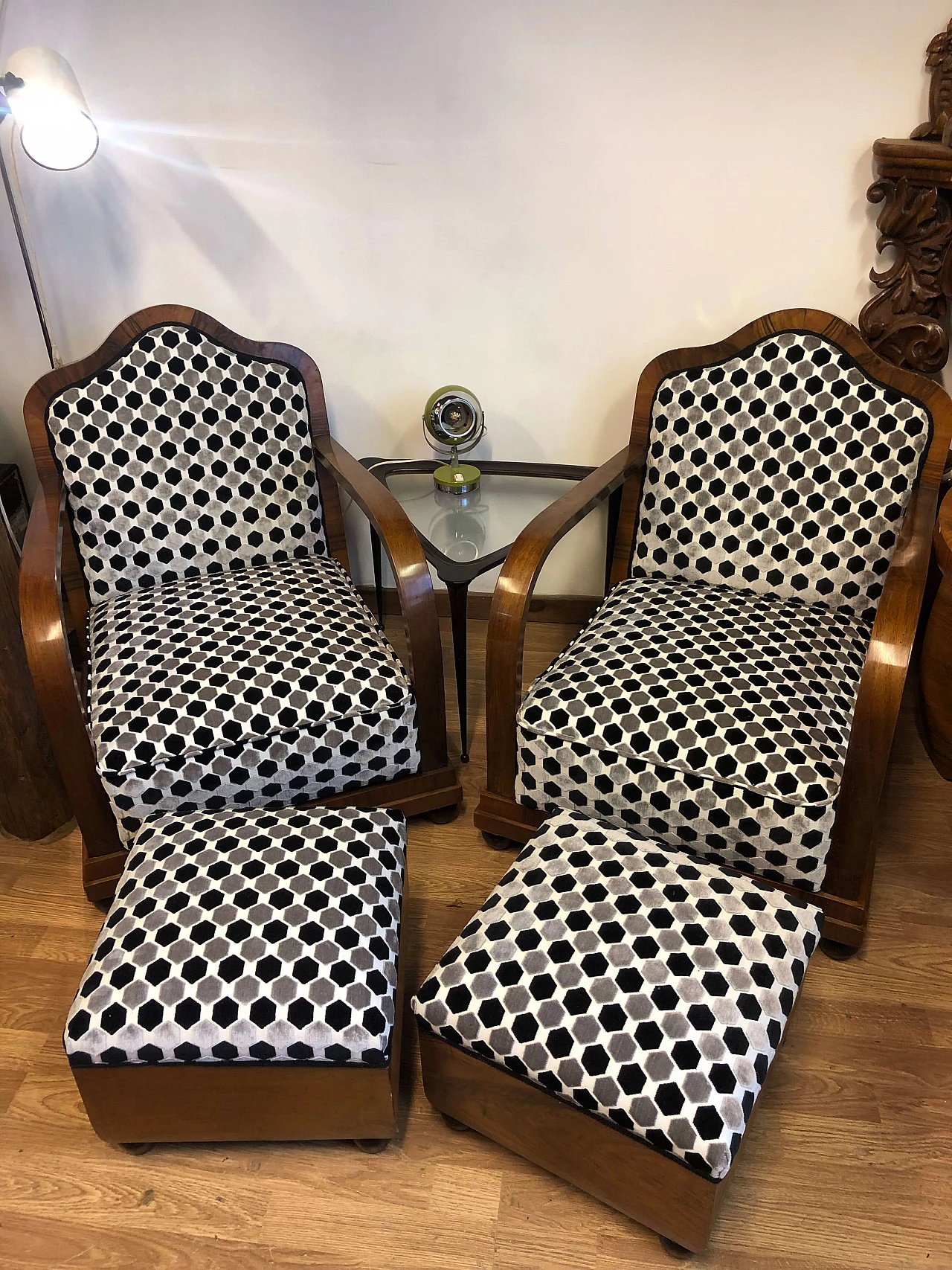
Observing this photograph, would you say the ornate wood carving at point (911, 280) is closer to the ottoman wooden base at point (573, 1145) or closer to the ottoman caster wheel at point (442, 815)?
the ottoman caster wheel at point (442, 815)

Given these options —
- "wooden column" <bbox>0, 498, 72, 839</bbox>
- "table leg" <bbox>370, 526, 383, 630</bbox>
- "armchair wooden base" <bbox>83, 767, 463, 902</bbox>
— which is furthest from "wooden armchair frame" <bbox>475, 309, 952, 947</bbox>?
"wooden column" <bbox>0, 498, 72, 839</bbox>

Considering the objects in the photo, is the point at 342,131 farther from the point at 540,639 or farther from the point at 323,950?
the point at 323,950

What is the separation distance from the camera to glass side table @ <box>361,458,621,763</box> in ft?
6.41

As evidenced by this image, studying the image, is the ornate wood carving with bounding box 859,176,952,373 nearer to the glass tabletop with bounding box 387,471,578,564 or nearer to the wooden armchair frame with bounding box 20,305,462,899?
the glass tabletop with bounding box 387,471,578,564

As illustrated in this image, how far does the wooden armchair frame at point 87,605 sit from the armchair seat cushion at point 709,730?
0.74 feet

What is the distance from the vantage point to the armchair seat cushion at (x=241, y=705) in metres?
1.73

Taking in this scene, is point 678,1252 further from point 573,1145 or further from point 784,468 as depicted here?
point 784,468

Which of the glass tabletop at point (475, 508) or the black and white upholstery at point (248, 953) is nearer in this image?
the black and white upholstery at point (248, 953)

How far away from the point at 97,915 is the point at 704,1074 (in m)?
1.22

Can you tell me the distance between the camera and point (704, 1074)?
1.25m

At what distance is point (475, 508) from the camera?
2152mm

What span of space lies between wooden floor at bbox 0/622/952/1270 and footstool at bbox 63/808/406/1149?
0.23 feet

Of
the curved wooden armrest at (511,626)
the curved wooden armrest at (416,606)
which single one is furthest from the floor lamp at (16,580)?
the curved wooden armrest at (511,626)

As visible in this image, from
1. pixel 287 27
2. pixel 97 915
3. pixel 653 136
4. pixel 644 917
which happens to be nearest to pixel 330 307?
pixel 287 27
